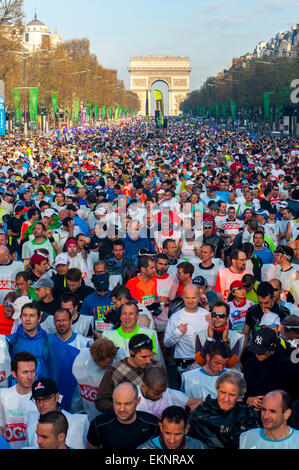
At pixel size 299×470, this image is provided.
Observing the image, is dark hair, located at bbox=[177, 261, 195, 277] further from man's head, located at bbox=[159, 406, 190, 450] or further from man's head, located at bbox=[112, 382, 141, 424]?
man's head, located at bbox=[159, 406, 190, 450]

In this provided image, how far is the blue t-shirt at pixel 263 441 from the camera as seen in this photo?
4434 millimetres

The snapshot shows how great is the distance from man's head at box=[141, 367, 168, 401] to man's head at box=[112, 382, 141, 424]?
398mm

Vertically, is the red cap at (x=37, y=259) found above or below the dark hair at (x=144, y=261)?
below

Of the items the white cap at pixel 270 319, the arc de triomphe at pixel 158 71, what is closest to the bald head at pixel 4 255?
the white cap at pixel 270 319

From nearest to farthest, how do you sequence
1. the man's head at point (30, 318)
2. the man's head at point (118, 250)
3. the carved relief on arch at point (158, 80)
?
the man's head at point (30, 318) → the man's head at point (118, 250) → the carved relief on arch at point (158, 80)

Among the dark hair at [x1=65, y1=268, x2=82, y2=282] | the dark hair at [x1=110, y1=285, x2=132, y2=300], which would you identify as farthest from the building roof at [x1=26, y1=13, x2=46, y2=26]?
Answer: the dark hair at [x1=110, y1=285, x2=132, y2=300]

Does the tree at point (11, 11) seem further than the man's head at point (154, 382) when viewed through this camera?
Yes

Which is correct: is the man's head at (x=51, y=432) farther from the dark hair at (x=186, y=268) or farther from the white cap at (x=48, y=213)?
the white cap at (x=48, y=213)

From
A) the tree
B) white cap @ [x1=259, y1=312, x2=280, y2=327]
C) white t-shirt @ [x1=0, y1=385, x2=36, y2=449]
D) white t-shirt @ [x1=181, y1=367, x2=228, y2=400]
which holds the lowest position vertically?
white t-shirt @ [x1=0, y1=385, x2=36, y2=449]

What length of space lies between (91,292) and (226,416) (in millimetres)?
3478

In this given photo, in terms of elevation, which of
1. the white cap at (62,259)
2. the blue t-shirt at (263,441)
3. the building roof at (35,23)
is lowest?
the blue t-shirt at (263,441)

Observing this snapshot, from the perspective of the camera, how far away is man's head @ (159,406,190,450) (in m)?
4.42

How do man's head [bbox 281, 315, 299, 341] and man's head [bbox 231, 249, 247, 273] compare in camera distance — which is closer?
man's head [bbox 281, 315, 299, 341]

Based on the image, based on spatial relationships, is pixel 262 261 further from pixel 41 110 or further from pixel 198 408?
pixel 41 110
